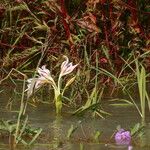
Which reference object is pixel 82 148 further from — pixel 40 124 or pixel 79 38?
pixel 79 38

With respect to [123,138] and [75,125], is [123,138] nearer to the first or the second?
[123,138]

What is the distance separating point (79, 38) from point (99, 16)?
0.66ft

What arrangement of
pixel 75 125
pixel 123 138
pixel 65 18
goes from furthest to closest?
1. pixel 65 18
2. pixel 75 125
3. pixel 123 138

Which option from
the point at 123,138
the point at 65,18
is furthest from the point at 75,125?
the point at 65,18

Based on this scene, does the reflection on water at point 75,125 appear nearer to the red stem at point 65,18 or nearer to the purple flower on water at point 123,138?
the purple flower on water at point 123,138

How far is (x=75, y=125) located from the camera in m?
2.91

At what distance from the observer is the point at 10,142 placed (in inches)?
102

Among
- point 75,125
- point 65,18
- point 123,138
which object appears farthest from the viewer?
point 65,18

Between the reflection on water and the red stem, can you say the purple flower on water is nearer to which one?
the reflection on water

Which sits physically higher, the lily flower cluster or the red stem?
the red stem

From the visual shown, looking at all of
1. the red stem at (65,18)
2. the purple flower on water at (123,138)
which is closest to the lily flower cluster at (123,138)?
the purple flower on water at (123,138)

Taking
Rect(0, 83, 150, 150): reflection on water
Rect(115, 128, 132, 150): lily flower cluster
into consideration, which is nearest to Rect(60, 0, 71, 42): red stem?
Rect(0, 83, 150, 150): reflection on water

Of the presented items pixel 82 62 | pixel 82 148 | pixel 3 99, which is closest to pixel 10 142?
pixel 82 148

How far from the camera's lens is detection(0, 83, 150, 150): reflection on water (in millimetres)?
2516
